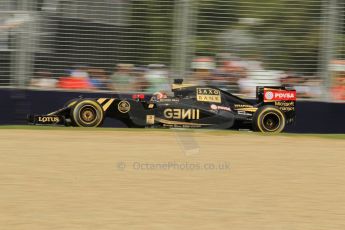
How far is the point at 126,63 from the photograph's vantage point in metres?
12.3

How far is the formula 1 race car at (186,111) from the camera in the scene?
10812 millimetres

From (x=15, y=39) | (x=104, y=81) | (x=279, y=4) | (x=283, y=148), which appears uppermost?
(x=279, y=4)

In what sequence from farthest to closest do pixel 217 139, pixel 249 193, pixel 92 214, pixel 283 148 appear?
1. pixel 217 139
2. pixel 283 148
3. pixel 249 193
4. pixel 92 214

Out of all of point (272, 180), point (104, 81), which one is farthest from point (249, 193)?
point (104, 81)

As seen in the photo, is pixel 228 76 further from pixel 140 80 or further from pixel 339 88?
pixel 339 88

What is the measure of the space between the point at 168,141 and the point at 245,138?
1.40m

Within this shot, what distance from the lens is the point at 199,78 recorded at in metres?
12.4

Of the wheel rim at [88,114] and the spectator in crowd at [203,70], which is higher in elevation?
the spectator in crowd at [203,70]

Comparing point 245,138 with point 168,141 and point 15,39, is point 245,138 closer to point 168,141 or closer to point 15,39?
point 168,141

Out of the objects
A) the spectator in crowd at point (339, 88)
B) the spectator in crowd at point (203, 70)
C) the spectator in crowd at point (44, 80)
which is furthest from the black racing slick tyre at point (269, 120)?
the spectator in crowd at point (44, 80)

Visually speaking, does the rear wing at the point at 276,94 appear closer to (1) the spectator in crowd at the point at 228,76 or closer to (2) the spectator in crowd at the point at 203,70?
(1) the spectator in crowd at the point at 228,76

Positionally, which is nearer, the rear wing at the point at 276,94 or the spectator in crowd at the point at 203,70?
the rear wing at the point at 276,94

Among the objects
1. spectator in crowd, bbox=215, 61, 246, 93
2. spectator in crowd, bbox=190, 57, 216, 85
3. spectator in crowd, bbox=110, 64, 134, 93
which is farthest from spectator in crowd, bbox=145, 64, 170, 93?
spectator in crowd, bbox=215, 61, 246, 93

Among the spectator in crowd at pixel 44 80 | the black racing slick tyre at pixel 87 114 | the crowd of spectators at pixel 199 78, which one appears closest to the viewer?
the black racing slick tyre at pixel 87 114
